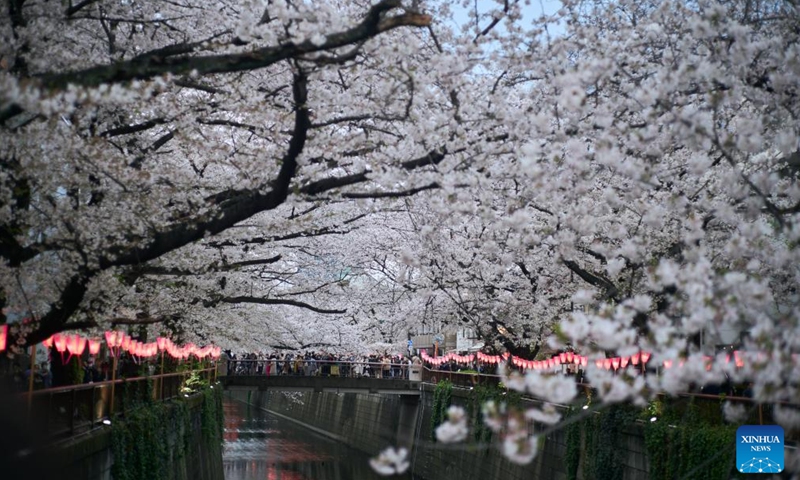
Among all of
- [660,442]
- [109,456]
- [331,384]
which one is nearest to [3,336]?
[109,456]

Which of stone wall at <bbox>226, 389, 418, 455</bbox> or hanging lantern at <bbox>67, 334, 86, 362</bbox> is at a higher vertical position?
hanging lantern at <bbox>67, 334, 86, 362</bbox>

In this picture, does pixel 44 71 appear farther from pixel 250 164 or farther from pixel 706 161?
pixel 706 161

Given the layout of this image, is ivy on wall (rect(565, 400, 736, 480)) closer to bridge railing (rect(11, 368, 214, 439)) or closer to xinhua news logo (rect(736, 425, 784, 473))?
xinhua news logo (rect(736, 425, 784, 473))

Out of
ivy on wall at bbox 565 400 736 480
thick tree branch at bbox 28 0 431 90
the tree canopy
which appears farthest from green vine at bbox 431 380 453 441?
thick tree branch at bbox 28 0 431 90

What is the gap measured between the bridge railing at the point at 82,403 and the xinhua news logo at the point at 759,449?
9.72 m

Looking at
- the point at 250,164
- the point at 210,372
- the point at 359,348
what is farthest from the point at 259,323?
the point at 250,164

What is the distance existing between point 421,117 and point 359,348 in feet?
106

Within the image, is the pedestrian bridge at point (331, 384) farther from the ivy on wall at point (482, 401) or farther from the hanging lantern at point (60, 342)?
the hanging lantern at point (60, 342)

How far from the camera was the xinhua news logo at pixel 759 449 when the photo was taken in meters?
13.0

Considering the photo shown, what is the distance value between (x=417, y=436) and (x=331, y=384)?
191 inches

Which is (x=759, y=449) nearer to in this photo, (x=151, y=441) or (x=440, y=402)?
(x=151, y=441)

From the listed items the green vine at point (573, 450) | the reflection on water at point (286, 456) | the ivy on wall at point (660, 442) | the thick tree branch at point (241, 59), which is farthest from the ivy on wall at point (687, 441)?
the reflection on water at point (286, 456)

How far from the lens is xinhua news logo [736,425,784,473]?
12969 millimetres

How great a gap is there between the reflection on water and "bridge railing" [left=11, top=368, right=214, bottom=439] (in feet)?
54.7
